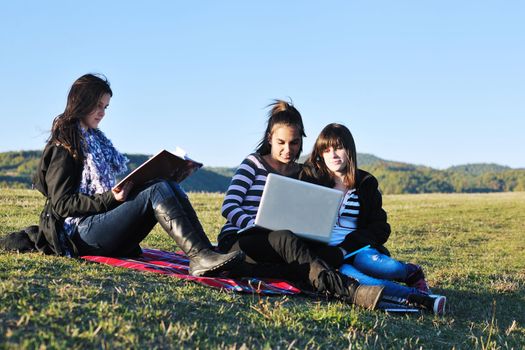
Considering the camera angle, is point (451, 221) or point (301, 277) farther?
point (451, 221)

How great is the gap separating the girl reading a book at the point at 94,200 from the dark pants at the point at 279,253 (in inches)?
21.6

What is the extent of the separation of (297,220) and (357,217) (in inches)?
44.2

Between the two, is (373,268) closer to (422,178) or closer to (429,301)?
(429,301)

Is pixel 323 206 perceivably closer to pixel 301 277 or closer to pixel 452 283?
pixel 301 277

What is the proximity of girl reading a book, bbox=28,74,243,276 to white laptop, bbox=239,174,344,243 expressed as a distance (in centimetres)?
65

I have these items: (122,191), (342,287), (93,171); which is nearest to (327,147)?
(342,287)

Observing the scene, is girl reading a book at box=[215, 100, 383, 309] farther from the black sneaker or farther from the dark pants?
the black sneaker

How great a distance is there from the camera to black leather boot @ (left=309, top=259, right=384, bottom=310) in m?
5.73

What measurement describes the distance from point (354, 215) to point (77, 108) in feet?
10.1

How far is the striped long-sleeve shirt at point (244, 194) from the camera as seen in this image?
6.83 metres

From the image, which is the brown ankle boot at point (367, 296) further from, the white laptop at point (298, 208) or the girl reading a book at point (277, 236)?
the white laptop at point (298, 208)

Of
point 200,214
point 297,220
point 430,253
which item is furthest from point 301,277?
point 200,214

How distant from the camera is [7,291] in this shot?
4488 millimetres

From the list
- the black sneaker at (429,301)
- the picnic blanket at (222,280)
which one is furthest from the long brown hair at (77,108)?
the black sneaker at (429,301)
